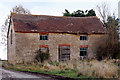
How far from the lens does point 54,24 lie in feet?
100

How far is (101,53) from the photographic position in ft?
96.3

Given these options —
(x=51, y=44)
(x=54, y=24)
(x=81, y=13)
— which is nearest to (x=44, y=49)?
(x=51, y=44)

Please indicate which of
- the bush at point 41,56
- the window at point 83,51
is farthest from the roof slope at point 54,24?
the bush at point 41,56

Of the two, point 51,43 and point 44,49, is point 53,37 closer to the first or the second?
point 51,43

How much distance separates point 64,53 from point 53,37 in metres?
2.67

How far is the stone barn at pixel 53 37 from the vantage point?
2734 cm

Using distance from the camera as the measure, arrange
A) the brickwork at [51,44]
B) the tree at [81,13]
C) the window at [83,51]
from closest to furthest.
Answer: the brickwork at [51,44] → the window at [83,51] → the tree at [81,13]

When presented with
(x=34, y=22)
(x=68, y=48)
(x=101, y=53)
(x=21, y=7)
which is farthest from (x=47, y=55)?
(x=21, y=7)

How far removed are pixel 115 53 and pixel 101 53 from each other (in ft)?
6.25

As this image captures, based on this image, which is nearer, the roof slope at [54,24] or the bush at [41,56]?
the bush at [41,56]

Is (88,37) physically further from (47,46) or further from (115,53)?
(47,46)

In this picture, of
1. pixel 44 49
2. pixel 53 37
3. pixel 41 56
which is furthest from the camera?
pixel 53 37

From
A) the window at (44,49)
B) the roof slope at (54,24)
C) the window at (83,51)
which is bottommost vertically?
the window at (83,51)

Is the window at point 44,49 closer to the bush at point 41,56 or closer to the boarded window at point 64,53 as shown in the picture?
the bush at point 41,56
